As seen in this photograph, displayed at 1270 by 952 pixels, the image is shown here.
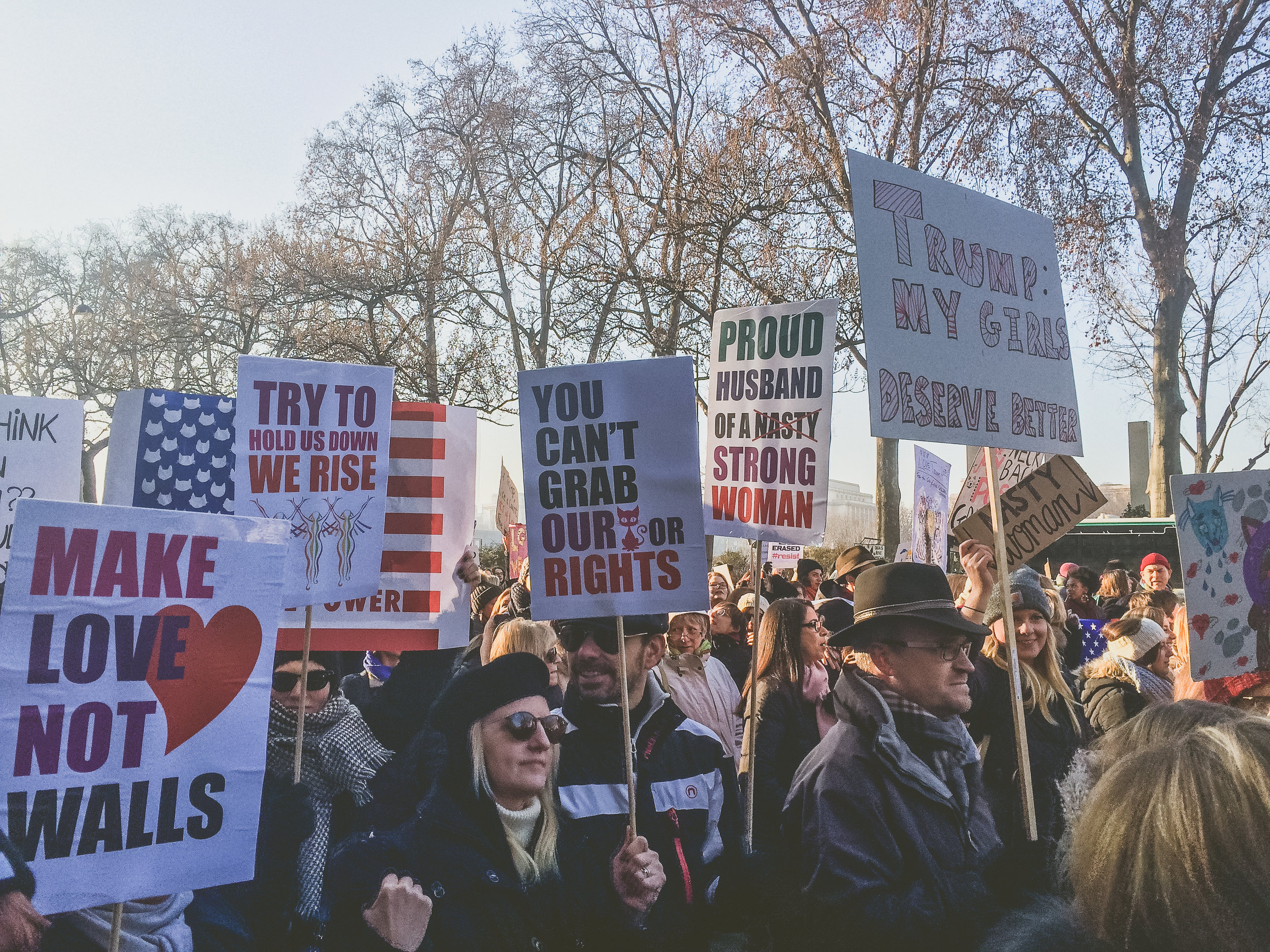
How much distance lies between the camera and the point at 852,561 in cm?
1069

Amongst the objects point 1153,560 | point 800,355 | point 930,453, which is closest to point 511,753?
point 800,355

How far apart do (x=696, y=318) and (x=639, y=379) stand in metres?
14.9

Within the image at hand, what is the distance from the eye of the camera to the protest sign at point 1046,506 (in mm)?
5109

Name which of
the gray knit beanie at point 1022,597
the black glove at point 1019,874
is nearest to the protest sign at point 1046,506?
the gray knit beanie at point 1022,597

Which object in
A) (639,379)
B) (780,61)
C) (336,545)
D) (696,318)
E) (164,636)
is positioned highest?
(780,61)

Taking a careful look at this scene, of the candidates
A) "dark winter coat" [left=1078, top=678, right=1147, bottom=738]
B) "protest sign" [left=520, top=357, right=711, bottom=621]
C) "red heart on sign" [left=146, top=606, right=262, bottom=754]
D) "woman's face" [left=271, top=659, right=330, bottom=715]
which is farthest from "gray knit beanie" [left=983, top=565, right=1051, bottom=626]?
"red heart on sign" [left=146, top=606, right=262, bottom=754]

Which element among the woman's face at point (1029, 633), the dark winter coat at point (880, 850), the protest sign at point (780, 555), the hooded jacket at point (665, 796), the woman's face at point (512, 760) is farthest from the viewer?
the protest sign at point (780, 555)

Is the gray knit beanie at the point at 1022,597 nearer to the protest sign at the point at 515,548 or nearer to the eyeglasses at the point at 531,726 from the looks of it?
the eyeglasses at the point at 531,726

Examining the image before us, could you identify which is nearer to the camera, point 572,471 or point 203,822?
point 203,822

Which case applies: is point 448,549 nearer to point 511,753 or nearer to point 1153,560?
point 511,753

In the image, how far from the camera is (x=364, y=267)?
21.3 m

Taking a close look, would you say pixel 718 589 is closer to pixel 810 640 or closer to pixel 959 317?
pixel 810 640

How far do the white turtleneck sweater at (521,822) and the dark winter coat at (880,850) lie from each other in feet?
2.60

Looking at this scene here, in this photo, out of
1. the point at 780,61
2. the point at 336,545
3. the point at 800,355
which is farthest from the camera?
the point at 780,61
